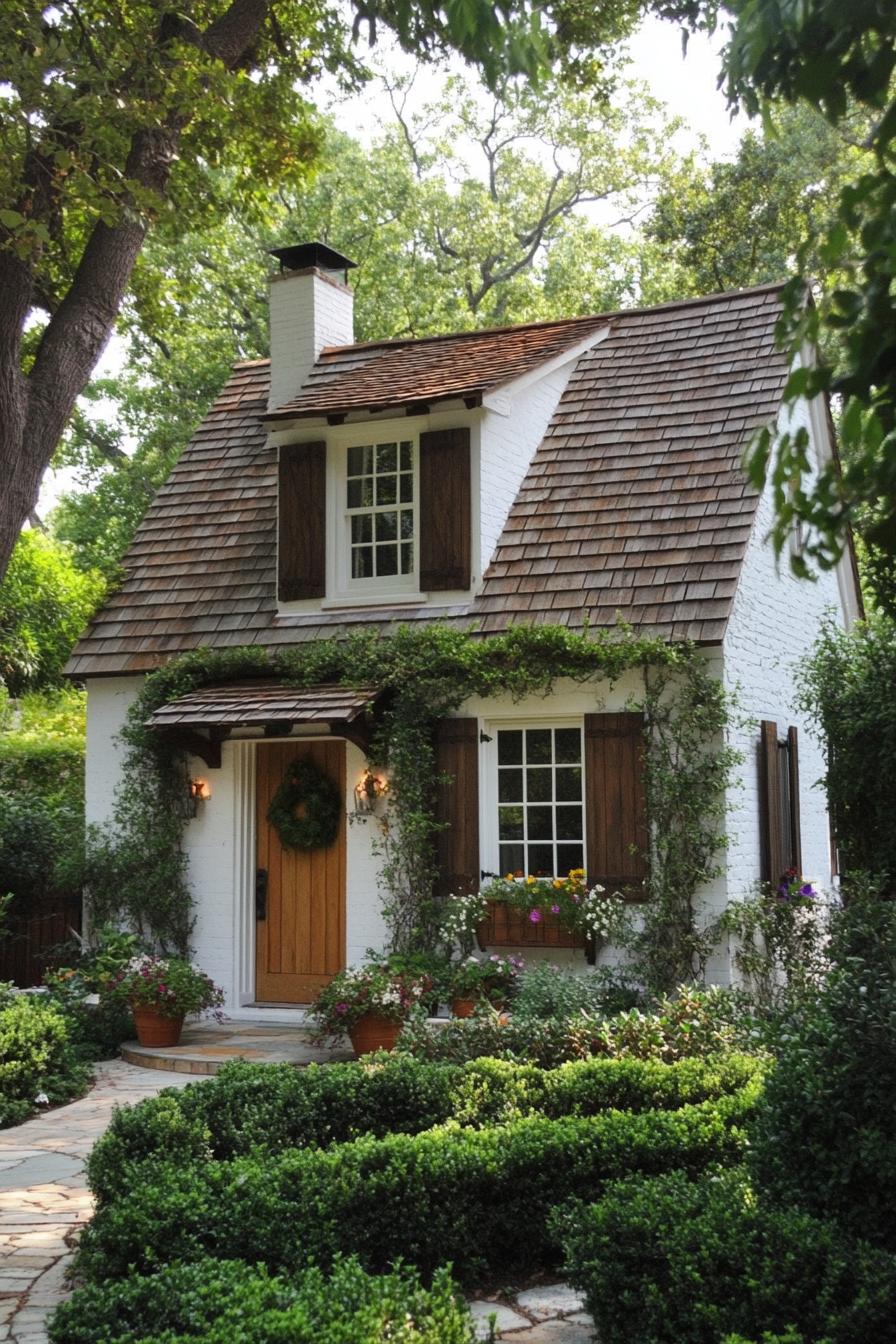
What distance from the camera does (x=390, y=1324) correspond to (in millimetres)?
4320

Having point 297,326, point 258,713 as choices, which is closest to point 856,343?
point 258,713

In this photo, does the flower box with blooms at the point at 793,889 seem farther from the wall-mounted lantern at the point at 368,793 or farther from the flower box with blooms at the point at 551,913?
the wall-mounted lantern at the point at 368,793

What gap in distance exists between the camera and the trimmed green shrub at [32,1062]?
29.2 feet

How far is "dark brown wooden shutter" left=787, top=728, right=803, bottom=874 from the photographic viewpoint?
12.5 metres

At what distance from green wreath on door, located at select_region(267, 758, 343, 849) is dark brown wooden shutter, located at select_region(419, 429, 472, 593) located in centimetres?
195

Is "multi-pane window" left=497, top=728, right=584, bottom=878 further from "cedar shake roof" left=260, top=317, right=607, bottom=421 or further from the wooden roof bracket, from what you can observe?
"cedar shake roof" left=260, top=317, right=607, bottom=421

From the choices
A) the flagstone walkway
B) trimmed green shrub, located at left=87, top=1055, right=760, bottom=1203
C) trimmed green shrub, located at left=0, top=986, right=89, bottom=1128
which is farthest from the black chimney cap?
trimmed green shrub, located at left=87, top=1055, right=760, bottom=1203

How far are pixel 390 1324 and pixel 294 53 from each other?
1023cm

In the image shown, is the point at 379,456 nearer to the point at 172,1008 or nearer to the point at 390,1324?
the point at 172,1008

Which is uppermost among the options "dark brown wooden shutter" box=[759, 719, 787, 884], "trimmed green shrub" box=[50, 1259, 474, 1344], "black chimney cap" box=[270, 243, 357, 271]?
"black chimney cap" box=[270, 243, 357, 271]

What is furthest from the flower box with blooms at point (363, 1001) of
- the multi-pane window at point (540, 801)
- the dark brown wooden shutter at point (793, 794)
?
the dark brown wooden shutter at point (793, 794)

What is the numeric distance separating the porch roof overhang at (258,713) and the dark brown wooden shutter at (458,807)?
2.35 ft

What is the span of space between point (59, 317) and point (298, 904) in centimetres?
555

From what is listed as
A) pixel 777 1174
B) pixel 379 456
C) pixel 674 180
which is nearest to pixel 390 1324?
pixel 777 1174
